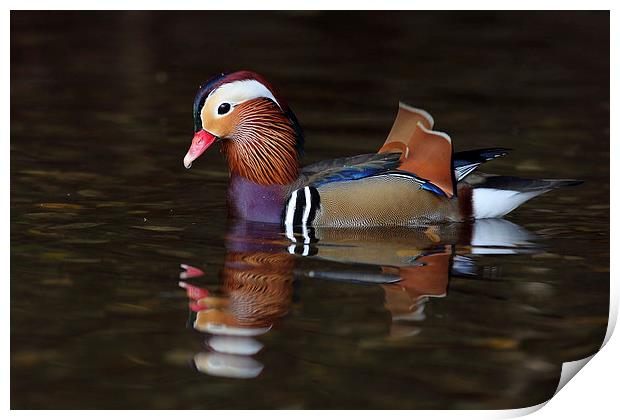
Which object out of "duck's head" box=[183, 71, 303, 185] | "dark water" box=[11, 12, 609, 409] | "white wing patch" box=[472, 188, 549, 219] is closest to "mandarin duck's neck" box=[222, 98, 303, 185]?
"duck's head" box=[183, 71, 303, 185]

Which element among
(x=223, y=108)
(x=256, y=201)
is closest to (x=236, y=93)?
(x=223, y=108)

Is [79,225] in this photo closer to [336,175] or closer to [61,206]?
[61,206]

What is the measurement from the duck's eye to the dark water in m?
0.59

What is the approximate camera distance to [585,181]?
8.71m

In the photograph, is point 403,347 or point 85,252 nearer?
point 403,347

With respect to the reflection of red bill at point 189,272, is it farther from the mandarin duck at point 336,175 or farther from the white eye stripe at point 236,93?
the white eye stripe at point 236,93

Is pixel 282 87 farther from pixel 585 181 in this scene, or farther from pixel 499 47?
pixel 585 181

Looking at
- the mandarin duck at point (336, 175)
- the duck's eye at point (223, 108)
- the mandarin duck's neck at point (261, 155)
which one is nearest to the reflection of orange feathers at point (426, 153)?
the mandarin duck at point (336, 175)

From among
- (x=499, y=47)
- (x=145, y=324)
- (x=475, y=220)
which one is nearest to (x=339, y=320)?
(x=145, y=324)

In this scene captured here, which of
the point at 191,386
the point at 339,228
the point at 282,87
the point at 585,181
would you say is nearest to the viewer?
the point at 191,386

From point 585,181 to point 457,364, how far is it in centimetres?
334

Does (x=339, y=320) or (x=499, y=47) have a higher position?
(x=499, y=47)

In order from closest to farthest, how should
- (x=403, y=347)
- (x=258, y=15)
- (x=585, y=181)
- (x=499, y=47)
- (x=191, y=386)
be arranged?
(x=191, y=386) → (x=403, y=347) → (x=585, y=181) → (x=499, y=47) → (x=258, y=15)

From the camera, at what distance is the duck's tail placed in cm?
809
